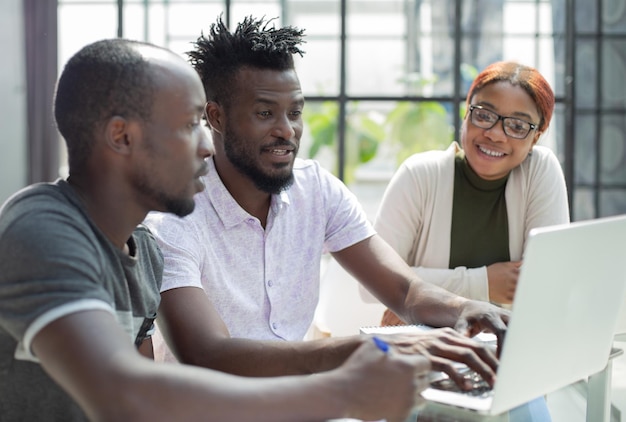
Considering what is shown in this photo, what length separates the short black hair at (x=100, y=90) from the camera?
1.30 m

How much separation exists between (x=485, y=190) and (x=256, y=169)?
933 millimetres

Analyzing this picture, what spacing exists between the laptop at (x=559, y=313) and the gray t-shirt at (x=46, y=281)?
0.53m

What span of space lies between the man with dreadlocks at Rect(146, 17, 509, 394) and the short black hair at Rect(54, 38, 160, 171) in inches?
19.0

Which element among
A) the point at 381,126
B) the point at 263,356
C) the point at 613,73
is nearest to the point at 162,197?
the point at 263,356

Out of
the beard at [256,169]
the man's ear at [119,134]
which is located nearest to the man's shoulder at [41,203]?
the man's ear at [119,134]

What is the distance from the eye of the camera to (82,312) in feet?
3.66

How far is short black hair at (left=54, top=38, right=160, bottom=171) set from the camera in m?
1.30

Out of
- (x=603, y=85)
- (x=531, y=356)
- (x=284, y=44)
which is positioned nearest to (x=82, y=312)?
(x=531, y=356)

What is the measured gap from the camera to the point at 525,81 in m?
2.53

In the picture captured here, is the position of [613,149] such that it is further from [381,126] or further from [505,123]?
[505,123]

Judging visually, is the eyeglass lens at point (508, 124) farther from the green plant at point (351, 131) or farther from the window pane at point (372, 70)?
the window pane at point (372, 70)

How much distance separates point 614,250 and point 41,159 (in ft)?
12.5

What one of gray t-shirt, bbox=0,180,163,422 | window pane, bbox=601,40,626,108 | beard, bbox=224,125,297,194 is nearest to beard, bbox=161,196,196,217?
gray t-shirt, bbox=0,180,163,422

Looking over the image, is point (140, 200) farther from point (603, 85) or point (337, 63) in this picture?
point (603, 85)
